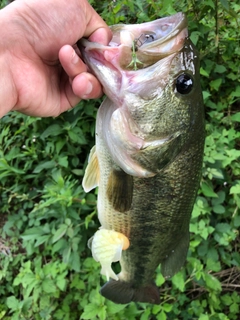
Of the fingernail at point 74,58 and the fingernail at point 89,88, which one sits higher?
the fingernail at point 74,58

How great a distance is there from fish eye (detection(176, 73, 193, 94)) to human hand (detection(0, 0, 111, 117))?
1.01 feet

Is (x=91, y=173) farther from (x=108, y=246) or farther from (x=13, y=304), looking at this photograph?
(x=13, y=304)

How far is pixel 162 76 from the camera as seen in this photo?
3.95ft

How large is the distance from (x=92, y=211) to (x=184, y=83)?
63.4 inches

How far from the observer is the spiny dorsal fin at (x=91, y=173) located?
1589 millimetres

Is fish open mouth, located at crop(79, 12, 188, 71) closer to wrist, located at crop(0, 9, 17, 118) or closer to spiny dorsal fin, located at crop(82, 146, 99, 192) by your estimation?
wrist, located at crop(0, 9, 17, 118)

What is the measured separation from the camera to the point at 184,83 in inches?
48.7

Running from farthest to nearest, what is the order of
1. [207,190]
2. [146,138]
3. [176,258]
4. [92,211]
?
[92,211] → [207,190] → [176,258] → [146,138]

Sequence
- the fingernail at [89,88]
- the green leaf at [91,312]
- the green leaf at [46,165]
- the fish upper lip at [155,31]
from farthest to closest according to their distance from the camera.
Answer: the green leaf at [46,165] < the green leaf at [91,312] < the fingernail at [89,88] < the fish upper lip at [155,31]

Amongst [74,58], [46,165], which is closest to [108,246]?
[74,58]

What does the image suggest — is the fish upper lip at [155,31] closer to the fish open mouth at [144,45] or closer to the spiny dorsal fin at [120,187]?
the fish open mouth at [144,45]

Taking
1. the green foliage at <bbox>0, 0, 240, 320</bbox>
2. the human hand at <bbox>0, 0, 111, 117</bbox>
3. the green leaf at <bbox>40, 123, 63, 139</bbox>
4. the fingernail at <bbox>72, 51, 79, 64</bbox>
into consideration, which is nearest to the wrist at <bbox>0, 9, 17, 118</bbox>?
the human hand at <bbox>0, 0, 111, 117</bbox>

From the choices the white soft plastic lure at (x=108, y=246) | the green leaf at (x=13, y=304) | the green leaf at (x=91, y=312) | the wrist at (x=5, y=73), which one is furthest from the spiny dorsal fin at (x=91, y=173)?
the green leaf at (x=13, y=304)

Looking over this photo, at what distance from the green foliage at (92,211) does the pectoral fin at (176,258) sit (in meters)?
0.42
